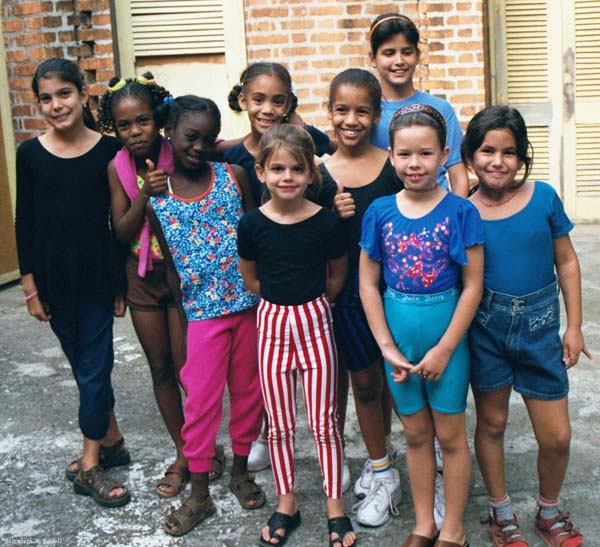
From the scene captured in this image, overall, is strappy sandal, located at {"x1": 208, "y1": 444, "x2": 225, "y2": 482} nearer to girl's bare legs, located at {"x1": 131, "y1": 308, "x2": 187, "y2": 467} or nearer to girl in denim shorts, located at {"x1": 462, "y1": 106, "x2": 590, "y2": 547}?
girl's bare legs, located at {"x1": 131, "y1": 308, "x2": 187, "y2": 467}

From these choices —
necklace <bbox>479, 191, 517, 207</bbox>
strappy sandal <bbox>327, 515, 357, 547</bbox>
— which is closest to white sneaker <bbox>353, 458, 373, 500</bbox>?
strappy sandal <bbox>327, 515, 357, 547</bbox>

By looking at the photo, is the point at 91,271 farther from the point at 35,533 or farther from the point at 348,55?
the point at 348,55

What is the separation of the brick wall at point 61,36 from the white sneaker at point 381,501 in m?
4.36

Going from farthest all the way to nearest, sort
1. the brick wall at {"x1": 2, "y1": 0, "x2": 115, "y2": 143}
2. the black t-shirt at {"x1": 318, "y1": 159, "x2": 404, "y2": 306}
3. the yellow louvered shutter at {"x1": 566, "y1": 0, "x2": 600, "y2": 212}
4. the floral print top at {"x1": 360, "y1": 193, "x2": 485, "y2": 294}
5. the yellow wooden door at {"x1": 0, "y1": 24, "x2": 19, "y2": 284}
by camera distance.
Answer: the yellow louvered shutter at {"x1": 566, "y1": 0, "x2": 600, "y2": 212} < the yellow wooden door at {"x1": 0, "y1": 24, "x2": 19, "y2": 284} < the brick wall at {"x1": 2, "y1": 0, "x2": 115, "y2": 143} < the black t-shirt at {"x1": 318, "y1": 159, "x2": 404, "y2": 306} < the floral print top at {"x1": 360, "y1": 193, "x2": 485, "y2": 294}

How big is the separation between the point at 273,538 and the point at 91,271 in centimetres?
122

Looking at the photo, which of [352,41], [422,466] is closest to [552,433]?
[422,466]

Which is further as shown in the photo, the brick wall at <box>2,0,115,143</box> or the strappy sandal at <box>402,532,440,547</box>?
the brick wall at <box>2,0,115,143</box>

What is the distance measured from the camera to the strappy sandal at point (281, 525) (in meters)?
2.87

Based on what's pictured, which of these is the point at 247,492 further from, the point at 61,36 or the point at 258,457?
the point at 61,36

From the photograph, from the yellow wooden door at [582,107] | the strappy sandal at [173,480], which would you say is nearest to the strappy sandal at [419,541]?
the strappy sandal at [173,480]

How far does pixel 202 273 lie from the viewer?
9.96 feet

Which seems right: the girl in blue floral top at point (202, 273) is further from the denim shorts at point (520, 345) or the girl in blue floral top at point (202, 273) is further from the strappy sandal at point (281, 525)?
the denim shorts at point (520, 345)

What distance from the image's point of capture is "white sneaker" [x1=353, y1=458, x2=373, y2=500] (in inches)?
125

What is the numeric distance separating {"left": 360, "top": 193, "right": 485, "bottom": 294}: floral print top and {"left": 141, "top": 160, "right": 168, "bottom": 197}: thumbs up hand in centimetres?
80
